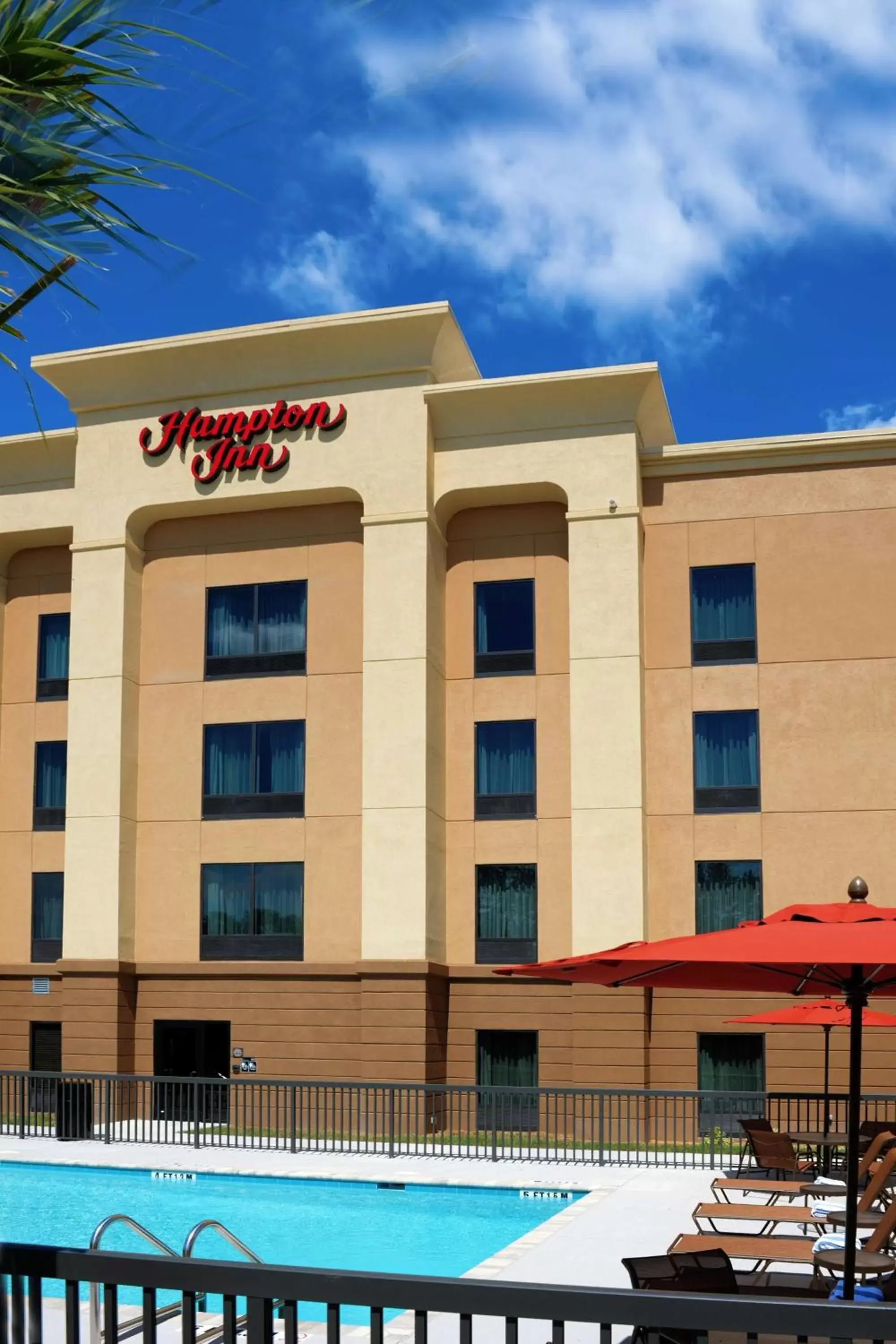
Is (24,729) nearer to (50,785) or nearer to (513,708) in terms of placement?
(50,785)

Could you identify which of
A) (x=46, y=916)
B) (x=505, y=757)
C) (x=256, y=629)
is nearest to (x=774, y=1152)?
(x=505, y=757)

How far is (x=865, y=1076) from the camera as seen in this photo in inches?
1056

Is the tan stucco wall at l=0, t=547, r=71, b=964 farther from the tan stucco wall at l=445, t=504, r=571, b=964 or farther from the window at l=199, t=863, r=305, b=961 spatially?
the tan stucco wall at l=445, t=504, r=571, b=964

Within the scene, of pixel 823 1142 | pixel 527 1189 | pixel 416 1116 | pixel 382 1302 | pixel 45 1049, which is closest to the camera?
pixel 382 1302

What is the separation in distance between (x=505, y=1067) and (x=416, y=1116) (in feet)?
8.73

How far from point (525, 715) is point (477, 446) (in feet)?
18.1

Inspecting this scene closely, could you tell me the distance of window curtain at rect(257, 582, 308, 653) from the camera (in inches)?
1237

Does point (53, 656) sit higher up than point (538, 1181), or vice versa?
point (53, 656)

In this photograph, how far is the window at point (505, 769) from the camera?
30.1 meters

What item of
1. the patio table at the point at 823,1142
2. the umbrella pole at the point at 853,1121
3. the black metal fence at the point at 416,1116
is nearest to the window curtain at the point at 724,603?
the black metal fence at the point at 416,1116

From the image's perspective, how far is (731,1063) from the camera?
92.0ft

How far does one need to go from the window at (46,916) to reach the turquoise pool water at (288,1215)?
9451 millimetres

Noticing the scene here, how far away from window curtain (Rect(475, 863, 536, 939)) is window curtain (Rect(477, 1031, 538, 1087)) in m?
1.95

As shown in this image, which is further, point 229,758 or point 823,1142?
point 229,758
